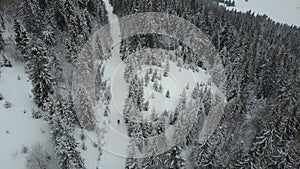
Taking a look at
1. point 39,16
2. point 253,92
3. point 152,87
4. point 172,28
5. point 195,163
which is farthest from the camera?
point 172,28

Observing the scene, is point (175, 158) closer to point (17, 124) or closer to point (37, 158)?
point (37, 158)

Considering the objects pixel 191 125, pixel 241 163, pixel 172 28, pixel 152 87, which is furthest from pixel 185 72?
pixel 241 163

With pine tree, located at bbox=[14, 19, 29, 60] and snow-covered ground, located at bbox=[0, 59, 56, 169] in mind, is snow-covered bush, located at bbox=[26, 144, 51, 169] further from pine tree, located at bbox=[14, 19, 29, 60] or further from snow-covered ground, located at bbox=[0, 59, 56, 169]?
pine tree, located at bbox=[14, 19, 29, 60]

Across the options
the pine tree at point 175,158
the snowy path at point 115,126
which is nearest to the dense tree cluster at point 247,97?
the pine tree at point 175,158

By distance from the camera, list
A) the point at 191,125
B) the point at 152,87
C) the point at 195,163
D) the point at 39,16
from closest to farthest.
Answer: the point at 195,163 < the point at 191,125 < the point at 39,16 < the point at 152,87

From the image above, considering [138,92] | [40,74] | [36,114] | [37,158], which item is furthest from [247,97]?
[37,158]

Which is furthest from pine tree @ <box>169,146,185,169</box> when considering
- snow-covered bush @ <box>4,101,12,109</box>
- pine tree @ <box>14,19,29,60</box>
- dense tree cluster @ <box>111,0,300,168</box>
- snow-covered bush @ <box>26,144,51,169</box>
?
pine tree @ <box>14,19,29,60</box>

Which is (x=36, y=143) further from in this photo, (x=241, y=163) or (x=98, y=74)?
(x=241, y=163)
